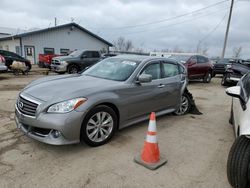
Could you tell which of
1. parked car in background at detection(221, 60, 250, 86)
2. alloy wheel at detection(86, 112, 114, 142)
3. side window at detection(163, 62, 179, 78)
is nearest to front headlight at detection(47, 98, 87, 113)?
alloy wheel at detection(86, 112, 114, 142)

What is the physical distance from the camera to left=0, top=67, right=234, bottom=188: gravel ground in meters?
2.74

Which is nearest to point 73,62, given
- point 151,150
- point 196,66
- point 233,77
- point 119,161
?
point 196,66

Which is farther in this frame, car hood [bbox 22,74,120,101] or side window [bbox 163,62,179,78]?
side window [bbox 163,62,179,78]

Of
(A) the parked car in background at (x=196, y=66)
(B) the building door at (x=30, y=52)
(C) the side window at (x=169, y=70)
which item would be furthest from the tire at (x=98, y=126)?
(B) the building door at (x=30, y=52)

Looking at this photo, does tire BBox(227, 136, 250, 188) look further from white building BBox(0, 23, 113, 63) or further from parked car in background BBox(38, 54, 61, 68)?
white building BBox(0, 23, 113, 63)

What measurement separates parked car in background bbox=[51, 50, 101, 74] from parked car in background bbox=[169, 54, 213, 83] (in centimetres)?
552

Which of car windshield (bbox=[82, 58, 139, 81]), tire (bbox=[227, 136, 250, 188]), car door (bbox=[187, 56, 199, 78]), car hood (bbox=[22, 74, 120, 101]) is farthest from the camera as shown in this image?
car door (bbox=[187, 56, 199, 78])

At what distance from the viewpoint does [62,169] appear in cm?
298

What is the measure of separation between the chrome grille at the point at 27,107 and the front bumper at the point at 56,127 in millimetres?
78

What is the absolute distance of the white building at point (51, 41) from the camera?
22141 millimetres

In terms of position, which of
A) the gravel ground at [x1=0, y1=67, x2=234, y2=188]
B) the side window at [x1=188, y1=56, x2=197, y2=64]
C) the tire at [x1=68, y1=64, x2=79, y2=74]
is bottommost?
the gravel ground at [x1=0, y1=67, x2=234, y2=188]

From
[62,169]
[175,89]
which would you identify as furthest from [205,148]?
[62,169]

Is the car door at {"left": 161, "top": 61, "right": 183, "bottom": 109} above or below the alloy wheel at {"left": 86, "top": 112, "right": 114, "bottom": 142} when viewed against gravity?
above

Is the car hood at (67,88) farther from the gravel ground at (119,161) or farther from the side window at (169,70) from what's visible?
the side window at (169,70)
